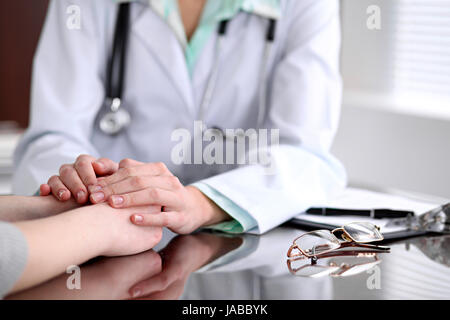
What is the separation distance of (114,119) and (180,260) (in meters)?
0.57

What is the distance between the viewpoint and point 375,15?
91.8 inches

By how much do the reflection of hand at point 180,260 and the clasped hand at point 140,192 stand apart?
3 cm

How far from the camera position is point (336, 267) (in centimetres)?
69

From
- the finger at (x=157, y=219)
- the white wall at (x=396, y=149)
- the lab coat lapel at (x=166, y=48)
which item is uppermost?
the lab coat lapel at (x=166, y=48)

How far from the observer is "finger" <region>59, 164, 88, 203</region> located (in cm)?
79

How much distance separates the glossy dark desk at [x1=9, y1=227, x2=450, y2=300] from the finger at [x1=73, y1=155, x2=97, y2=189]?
0.13 m

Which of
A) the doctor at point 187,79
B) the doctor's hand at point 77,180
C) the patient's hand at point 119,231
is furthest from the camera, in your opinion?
the doctor at point 187,79

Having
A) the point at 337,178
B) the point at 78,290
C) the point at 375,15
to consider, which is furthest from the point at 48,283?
the point at 375,15

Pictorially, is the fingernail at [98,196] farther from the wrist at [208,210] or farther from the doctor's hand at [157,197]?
the wrist at [208,210]

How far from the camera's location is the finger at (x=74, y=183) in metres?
0.79

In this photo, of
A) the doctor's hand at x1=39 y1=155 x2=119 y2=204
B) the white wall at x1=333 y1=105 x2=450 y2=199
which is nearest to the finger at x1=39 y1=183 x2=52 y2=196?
the doctor's hand at x1=39 y1=155 x2=119 y2=204

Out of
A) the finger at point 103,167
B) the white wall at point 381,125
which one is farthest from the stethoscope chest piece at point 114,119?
the white wall at point 381,125

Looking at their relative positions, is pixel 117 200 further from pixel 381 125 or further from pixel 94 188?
pixel 381 125

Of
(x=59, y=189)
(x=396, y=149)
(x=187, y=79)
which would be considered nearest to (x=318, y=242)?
(x=59, y=189)
